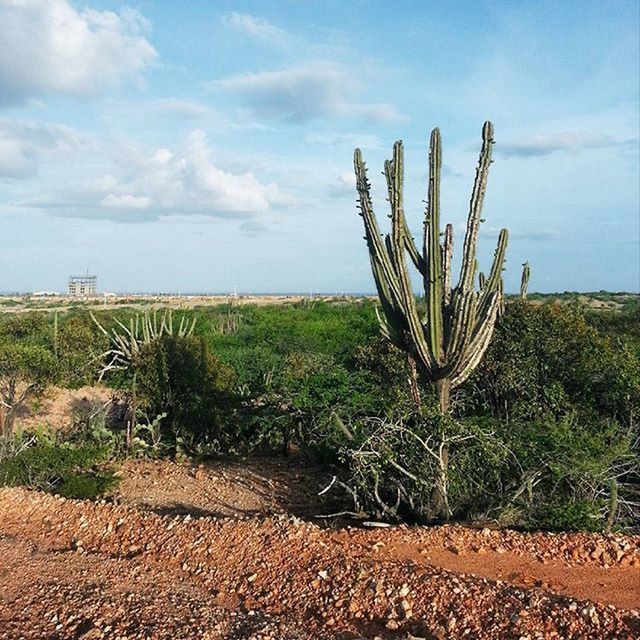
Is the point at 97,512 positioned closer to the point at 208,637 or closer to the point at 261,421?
the point at 208,637

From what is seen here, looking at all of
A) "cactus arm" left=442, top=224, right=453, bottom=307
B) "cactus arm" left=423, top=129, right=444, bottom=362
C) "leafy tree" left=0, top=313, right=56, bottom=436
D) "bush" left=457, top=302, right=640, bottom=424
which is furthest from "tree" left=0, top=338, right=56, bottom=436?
"cactus arm" left=442, top=224, right=453, bottom=307

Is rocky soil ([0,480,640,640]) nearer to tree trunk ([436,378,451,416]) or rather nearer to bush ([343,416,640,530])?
bush ([343,416,640,530])

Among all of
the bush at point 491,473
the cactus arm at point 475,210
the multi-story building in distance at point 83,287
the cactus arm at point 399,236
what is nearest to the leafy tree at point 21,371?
the bush at point 491,473

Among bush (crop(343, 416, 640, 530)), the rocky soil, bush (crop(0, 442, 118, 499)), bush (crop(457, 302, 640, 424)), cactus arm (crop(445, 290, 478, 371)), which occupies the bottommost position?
bush (crop(0, 442, 118, 499))

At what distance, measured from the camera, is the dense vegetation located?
6609 mm

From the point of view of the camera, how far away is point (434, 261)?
709cm

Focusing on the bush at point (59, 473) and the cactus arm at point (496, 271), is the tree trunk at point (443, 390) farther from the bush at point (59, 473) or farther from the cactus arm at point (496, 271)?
the bush at point (59, 473)

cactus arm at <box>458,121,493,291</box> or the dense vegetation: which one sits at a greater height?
cactus arm at <box>458,121,493,291</box>

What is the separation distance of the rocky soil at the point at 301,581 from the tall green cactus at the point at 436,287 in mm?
1979

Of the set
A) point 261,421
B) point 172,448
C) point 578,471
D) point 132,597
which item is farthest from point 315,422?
point 132,597

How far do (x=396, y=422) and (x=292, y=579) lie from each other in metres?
2.43

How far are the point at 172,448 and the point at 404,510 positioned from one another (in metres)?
5.74

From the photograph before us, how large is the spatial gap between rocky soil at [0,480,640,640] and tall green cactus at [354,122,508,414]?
198cm

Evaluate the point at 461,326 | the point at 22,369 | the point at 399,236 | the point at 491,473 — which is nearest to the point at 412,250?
the point at 399,236
